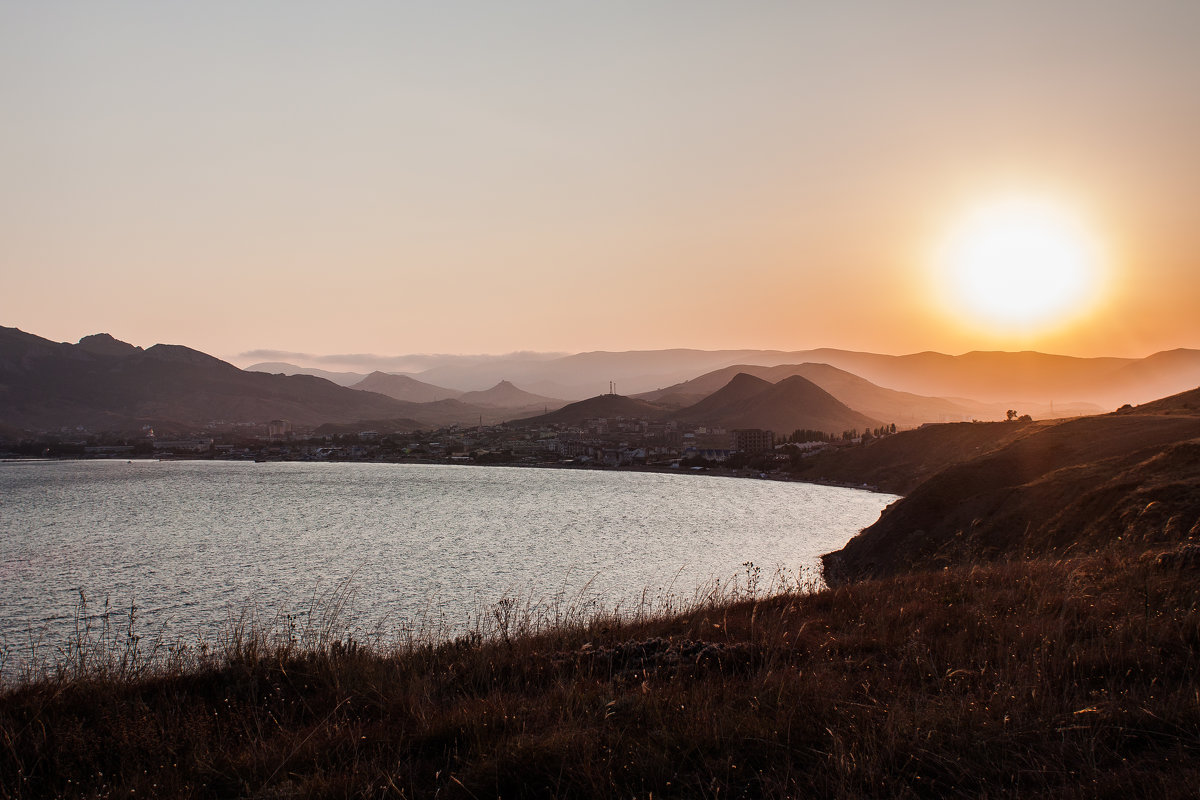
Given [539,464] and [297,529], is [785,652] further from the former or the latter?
[539,464]

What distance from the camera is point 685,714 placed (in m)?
5.23

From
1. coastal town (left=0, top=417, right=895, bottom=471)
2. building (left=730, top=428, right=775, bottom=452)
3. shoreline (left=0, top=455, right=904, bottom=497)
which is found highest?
building (left=730, top=428, right=775, bottom=452)

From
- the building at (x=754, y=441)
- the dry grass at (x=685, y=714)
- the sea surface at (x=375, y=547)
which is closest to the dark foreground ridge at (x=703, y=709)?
the dry grass at (x=685, y=714)

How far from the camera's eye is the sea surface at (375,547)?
97.6ft

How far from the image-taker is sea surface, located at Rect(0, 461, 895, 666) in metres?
29.7

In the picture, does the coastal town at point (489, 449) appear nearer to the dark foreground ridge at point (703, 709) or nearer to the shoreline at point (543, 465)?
the shoreline at point (543, 465)

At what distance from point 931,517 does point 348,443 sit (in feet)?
605

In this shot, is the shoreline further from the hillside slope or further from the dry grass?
the dry grass

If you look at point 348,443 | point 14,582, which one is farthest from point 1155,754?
point 348,443

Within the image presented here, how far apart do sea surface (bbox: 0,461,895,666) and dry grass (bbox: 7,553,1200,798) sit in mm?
2873

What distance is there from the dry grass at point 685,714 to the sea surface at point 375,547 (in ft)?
9.43

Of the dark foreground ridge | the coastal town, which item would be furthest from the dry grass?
the coastal town

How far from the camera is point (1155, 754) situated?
430 centimetres

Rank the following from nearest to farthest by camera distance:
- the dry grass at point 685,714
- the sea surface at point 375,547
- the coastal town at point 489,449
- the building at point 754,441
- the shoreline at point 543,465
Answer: the dry grass at point 685,714, the sea surface at point 375,547, the shoreline at point 543,465, the coastal town at point 489,449, the building at point 754,441
